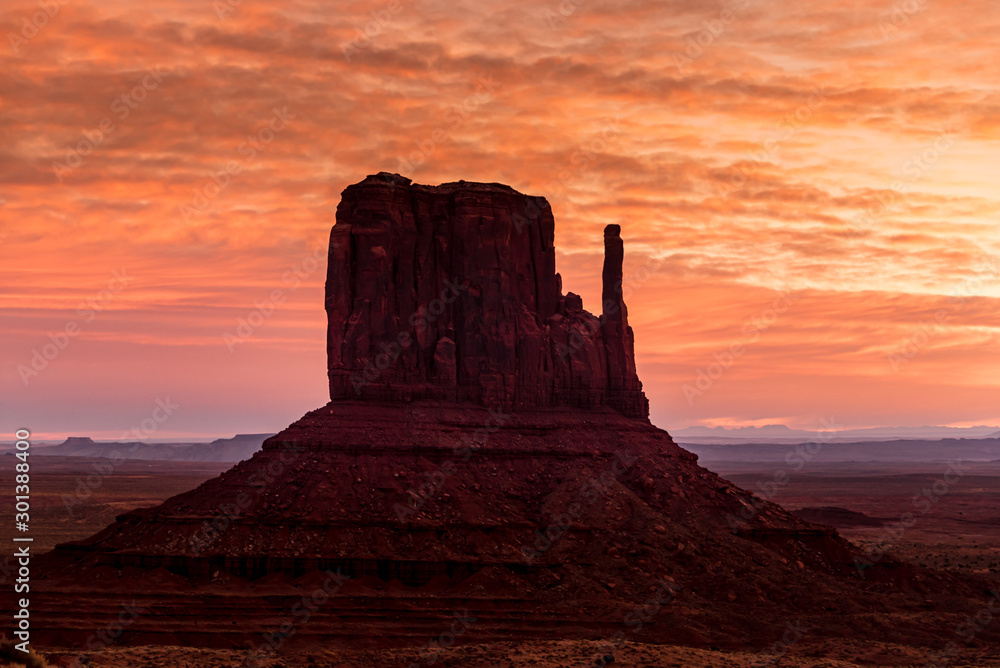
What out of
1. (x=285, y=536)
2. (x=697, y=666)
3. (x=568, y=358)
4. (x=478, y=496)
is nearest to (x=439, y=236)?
(x=568, y=358)

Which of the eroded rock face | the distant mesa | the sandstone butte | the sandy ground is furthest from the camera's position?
the distant mesa

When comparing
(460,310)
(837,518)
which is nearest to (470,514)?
(460,310)

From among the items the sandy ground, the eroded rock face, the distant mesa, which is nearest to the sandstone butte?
the eroded rock face

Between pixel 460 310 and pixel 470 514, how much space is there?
20.6 metres

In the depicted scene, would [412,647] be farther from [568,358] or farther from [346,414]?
[568,358]

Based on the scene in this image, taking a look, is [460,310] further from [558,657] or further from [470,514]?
[558,657]

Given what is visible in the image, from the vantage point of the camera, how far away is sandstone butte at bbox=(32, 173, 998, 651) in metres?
82.3

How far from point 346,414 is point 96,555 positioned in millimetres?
20597

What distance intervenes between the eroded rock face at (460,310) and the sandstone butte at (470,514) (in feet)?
0.58

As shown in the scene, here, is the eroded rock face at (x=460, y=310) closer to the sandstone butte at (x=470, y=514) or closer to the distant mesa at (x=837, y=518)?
the sandstone butte at (x=470, y=514)

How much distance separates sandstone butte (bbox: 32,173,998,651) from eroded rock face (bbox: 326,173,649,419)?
18cm

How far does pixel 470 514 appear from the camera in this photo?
9269 centimetres

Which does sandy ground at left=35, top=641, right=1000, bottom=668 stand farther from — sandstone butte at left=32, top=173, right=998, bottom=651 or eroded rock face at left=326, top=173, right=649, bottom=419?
eroded rock face at left=326, top=173, right=649, bottom=419

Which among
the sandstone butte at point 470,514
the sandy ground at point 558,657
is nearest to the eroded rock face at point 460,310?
the sandstone butte at point 470,514
